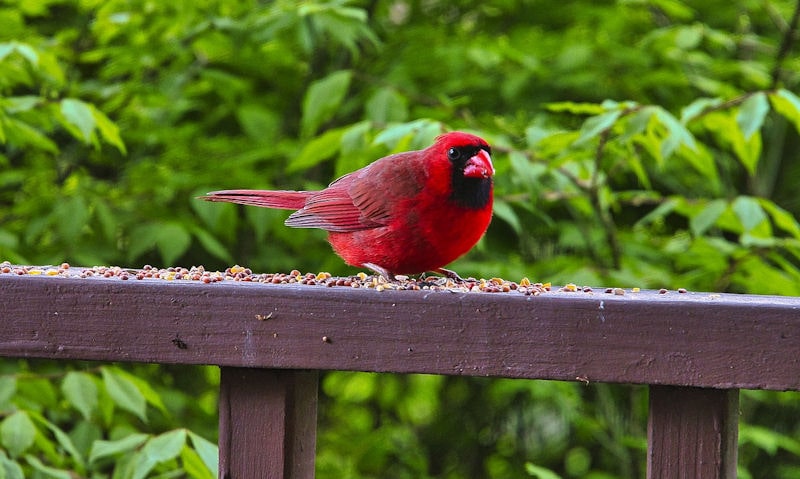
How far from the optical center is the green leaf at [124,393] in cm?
250

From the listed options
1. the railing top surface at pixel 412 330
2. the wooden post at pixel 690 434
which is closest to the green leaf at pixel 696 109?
the railing top surface at pixel 412 330

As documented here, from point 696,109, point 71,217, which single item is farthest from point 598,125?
point 71,217

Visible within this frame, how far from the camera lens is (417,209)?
2.26 m

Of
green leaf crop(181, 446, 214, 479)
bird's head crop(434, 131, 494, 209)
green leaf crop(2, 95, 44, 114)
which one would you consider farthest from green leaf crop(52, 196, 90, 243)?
bird's head crop(434, 131, 494, 209)

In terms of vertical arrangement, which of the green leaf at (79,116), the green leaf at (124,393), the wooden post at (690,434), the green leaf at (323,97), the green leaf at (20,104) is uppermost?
the wooden post at (690,434)

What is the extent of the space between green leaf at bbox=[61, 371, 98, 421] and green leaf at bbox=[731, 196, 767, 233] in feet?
6.28

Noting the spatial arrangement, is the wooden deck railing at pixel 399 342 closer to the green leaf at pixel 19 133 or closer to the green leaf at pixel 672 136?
the green leaf at pixel 672 136

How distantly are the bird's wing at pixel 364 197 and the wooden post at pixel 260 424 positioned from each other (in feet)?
2.56

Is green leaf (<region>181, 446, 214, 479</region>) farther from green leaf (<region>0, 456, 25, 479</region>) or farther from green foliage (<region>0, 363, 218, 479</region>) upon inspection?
green leaf (<region>0, 456, 25, 479</region>)

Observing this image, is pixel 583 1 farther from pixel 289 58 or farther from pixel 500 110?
pixel 289 58

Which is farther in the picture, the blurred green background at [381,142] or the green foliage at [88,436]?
the blurred green background at [381,142]

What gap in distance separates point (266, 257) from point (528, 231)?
1138 mm

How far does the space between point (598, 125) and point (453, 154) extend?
2.09 ft

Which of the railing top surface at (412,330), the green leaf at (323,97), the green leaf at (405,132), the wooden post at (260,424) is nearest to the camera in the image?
the railing top surface at (412,330)
